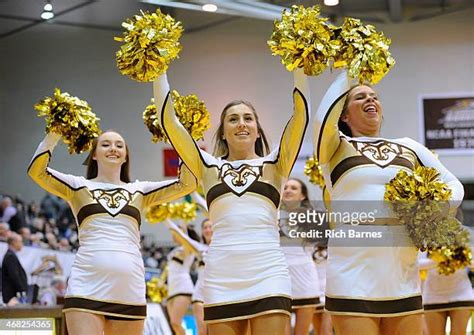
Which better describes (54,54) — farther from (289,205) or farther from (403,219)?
(403,219)

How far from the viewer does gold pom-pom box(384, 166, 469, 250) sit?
331cm

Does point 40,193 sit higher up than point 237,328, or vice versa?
point 40,193

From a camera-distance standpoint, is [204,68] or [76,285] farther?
[204,68]

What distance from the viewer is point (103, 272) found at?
4125 millimetres

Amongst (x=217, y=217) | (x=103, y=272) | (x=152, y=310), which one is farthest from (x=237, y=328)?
(x=152, y=310)

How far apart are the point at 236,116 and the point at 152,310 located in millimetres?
5088

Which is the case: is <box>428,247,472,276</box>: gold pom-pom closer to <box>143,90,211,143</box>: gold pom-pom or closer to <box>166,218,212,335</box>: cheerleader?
→ <box>143,90,211,143</box>: gold pom-pom

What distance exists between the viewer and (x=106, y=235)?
13.9 feet

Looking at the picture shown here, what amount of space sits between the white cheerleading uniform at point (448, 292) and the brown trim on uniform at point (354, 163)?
A: 261 cm

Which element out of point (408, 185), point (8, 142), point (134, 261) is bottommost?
point (134, 261)

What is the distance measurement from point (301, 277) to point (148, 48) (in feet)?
9.37

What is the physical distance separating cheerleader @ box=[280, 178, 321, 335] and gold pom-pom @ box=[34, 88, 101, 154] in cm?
177

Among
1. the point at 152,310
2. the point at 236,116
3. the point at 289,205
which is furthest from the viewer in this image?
the point at 152,310

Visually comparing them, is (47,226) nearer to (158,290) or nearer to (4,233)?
(4,233)
